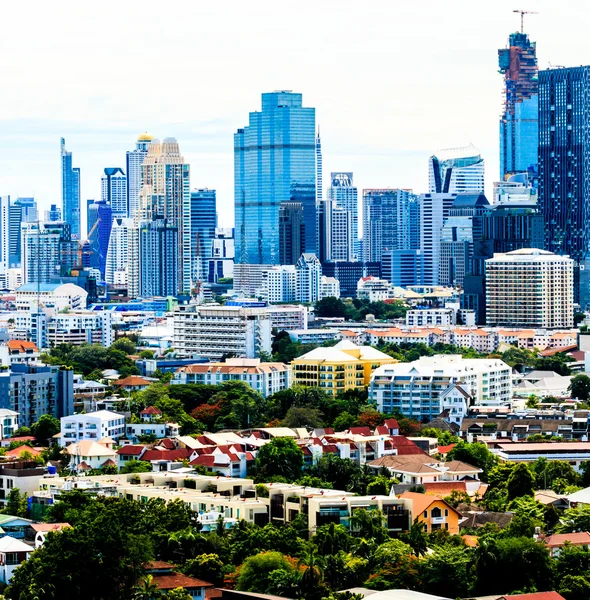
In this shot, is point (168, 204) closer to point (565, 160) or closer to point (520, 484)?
point (565, 160)

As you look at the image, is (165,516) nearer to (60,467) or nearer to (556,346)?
(60,467)

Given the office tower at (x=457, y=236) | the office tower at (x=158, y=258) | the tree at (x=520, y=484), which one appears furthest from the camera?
the office tower at (x=158, y=258)

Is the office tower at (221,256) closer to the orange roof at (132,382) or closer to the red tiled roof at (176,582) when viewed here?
the orange roof at (132,382)

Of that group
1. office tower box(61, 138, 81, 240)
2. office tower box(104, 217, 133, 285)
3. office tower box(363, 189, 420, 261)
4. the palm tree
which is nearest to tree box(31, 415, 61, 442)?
the palm tree

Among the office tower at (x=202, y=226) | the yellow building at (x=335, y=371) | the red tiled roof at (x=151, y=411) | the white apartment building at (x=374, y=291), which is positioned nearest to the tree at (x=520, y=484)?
the red tiled roof at (x=151, y=411)

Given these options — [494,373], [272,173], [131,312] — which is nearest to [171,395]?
[494,373]

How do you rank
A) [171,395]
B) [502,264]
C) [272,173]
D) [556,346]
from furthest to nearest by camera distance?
[272,173]
[502,264]
[556,346]
[171,395]
